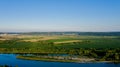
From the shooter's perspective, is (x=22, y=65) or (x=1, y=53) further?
(x=1, y=53)

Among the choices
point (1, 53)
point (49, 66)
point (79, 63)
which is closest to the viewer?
point (49, 66)

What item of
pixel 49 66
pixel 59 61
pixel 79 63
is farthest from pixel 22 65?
pixel 79 63

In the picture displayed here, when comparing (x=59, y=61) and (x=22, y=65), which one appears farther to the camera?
(x=59, y=61)

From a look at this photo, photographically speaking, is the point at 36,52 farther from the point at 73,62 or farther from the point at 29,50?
the point at 73,62

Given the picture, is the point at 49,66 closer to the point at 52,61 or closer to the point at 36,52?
the point at 52,61

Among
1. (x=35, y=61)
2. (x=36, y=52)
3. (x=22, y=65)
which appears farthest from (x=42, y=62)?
(x=36, y=52)

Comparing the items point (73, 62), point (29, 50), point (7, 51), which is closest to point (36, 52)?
point (29, 50)

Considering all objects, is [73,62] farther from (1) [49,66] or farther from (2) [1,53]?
(2) [1,53]

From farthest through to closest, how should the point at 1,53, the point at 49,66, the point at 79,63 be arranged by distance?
the point at 1,53 < the point at 79,63 < the point at 49,66
